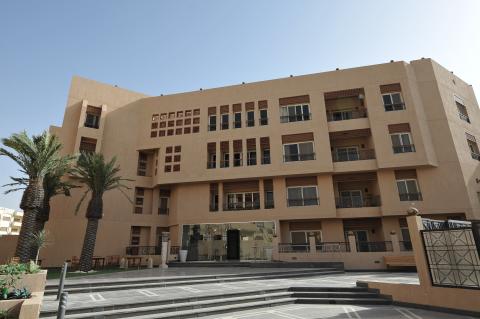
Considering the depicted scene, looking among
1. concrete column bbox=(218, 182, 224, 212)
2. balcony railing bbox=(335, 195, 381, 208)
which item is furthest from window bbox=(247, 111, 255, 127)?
balcony railing bbox=(335, 195, 381, 208)

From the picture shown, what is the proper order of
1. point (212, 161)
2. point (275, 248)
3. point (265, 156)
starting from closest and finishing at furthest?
point (275, 248)
point (265, 156)
point (212, 161)

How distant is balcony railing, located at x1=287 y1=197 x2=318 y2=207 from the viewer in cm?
2195

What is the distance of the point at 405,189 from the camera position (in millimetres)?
21016

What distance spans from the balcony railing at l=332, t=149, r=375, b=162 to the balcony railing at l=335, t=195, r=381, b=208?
3.34 m

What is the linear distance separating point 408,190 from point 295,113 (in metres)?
11.1

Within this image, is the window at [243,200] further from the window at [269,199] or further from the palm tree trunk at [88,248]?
the palm tree trunk at [88,248]

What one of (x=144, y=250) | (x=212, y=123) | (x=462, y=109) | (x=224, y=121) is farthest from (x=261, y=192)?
(x=462, y=109)

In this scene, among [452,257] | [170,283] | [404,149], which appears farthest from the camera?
[404,149]

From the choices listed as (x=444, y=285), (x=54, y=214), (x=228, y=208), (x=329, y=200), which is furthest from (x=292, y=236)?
(x=54, y=214)

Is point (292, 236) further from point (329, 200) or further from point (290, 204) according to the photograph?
point (329, 200)

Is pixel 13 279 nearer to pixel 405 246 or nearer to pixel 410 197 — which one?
pixel 405 246

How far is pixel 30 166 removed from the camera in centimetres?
1522

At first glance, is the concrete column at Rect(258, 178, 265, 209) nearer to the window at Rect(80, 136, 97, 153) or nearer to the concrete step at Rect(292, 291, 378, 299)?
the concrete step at Rect(292, 291, 378, 299)

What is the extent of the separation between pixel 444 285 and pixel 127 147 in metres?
25.0
